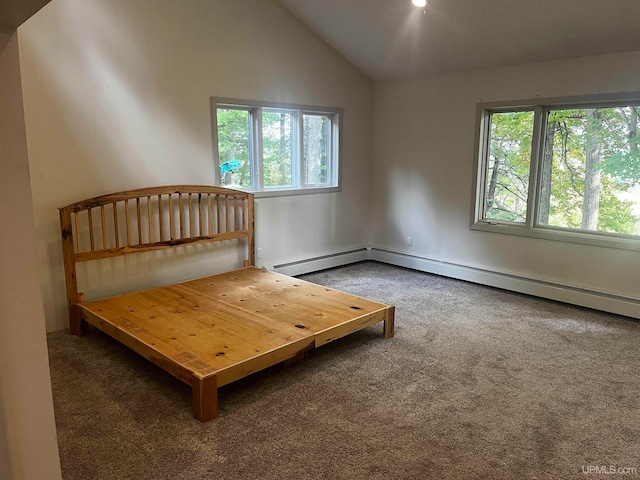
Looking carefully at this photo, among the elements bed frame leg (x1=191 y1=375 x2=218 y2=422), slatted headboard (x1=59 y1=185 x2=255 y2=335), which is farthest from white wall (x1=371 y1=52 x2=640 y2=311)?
bed frame leg (x1=191 y1=375 x2=218 y2=422)

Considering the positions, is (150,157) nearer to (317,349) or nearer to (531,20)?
(317,349)

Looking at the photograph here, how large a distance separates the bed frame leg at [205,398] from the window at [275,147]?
251cm

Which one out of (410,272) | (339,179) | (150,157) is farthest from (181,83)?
(410,272)

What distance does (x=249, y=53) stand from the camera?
457 centimetres

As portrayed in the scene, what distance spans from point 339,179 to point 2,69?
4.72 m

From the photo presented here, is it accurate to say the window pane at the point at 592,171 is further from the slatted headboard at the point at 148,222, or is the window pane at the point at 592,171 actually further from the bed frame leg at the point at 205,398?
the bed frame leg at the point at 205,398

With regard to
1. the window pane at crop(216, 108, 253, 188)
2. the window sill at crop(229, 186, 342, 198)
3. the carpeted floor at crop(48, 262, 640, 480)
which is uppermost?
the window pane at crop(216, 108, 253, 188)

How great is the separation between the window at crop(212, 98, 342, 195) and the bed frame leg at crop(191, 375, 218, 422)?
251 cm

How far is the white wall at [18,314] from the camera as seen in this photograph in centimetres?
106

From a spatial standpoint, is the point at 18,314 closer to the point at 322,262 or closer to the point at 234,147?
the point at 234,147

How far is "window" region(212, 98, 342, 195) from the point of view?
4626 millimetres

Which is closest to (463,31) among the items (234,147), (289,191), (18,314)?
(289,191)

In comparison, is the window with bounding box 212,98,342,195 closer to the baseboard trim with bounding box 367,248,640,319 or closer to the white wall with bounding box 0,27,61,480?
the baseboard trim with bounding box 367,248,640,319

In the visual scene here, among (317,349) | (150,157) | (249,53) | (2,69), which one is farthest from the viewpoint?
(249,53)
